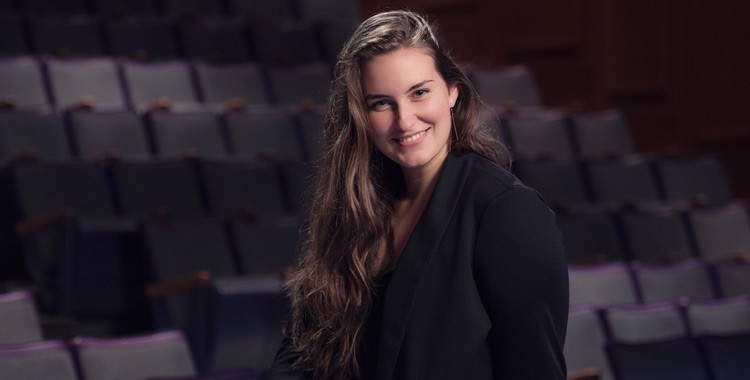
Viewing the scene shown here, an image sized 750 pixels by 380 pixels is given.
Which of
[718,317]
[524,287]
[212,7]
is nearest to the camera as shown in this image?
[524,287]

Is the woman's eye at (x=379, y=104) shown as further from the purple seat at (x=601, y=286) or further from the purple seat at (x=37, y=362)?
the purple seat at (x=601, y=286)

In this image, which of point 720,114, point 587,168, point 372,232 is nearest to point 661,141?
point 720,114

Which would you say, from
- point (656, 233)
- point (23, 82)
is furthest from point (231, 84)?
point (656, 233)

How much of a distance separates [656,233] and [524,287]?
0.87 m

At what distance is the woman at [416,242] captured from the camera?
0.21 m

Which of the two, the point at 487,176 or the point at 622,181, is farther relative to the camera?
the point at 622,181

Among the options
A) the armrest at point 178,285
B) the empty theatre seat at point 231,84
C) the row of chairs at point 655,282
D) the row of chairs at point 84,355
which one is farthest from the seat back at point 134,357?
the empty theatre seat at point 231,84

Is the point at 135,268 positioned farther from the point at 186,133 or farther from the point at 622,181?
the point at 622,181

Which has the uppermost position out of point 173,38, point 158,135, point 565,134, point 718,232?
point 173,38

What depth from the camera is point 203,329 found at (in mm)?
732

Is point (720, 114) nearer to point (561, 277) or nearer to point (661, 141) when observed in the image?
point (661, 141)

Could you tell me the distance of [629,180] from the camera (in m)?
1.16

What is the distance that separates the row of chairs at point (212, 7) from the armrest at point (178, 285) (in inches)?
24.5

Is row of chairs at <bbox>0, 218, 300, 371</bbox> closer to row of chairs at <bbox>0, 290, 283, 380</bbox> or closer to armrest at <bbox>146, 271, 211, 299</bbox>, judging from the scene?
armrest at <bbox>146, 271, 211, 299</bbox>
